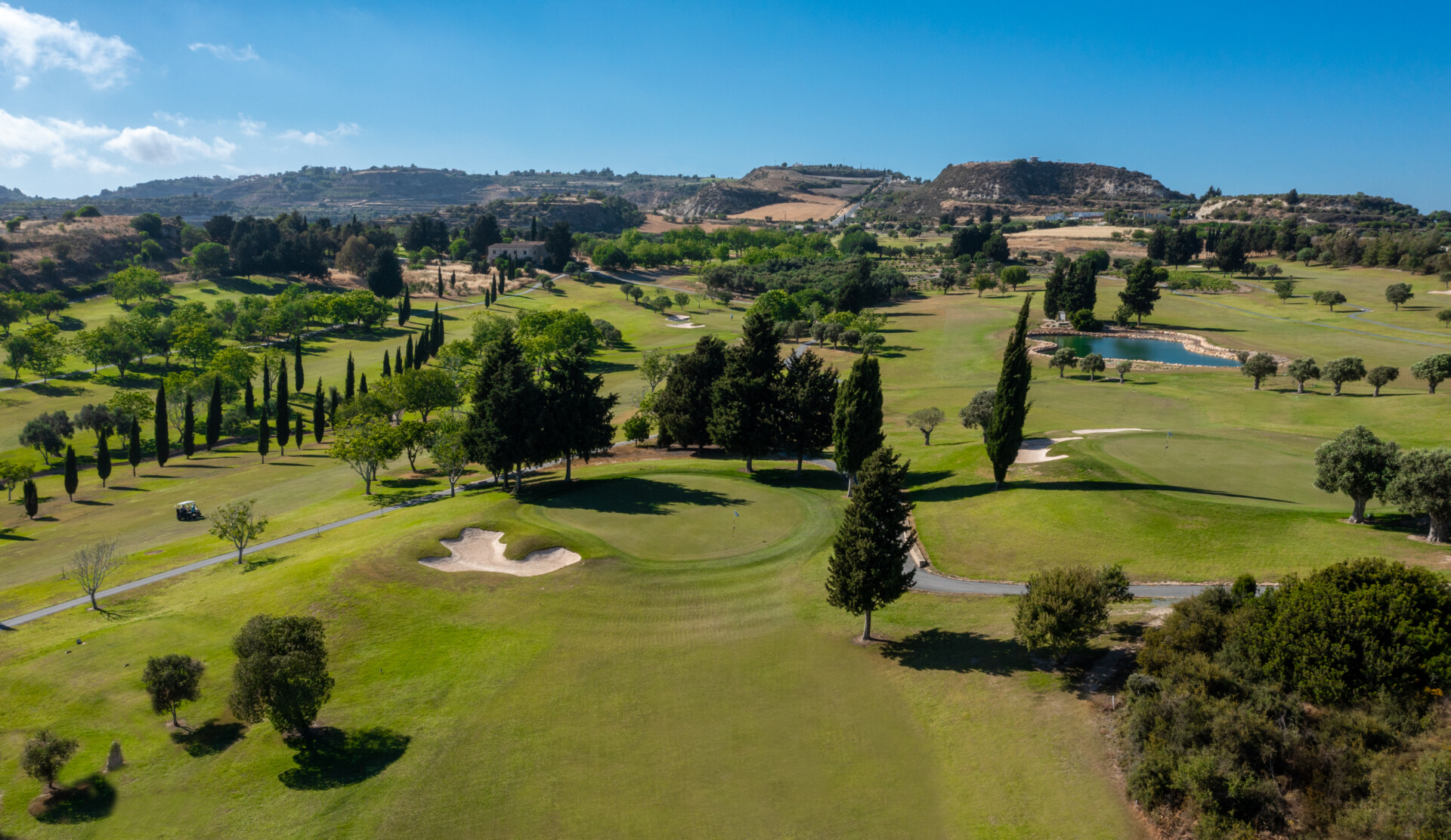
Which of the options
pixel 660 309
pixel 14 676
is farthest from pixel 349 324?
pixel 14 676

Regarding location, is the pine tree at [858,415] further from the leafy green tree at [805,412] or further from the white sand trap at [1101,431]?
the white sand trap at [1101,431]

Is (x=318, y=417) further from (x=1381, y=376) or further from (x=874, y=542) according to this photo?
(x=1381, y=376)

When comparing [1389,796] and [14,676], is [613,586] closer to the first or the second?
[14,676]

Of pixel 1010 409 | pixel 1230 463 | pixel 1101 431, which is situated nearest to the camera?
pixel 1010 409

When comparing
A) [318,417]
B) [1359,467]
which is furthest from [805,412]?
[318,417]

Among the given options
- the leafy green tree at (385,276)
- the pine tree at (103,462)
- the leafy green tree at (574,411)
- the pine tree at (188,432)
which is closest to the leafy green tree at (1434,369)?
the leafy green tree at (574,411)

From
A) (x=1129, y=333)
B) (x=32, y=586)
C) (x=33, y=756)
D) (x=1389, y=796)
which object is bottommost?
(x=32, y=586)

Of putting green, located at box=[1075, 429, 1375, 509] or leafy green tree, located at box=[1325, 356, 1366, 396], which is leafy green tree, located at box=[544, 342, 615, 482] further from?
leafy green tree, located at box=[1325, 356, 1366, 396]
